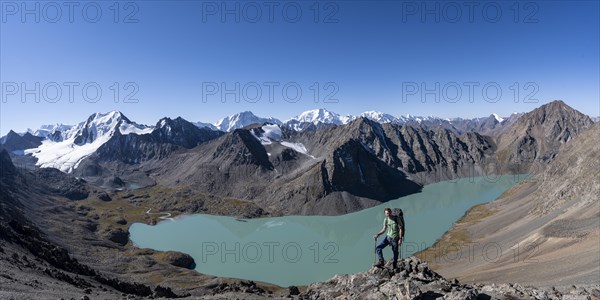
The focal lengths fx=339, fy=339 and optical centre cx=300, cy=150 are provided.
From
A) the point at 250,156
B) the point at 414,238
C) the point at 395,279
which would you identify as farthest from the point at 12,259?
the point at 250,156

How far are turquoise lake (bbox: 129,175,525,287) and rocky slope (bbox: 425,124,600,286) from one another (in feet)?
44.4

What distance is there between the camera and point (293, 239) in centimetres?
10388

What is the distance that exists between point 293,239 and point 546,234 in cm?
6506

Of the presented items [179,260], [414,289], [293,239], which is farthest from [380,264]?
[293,239]

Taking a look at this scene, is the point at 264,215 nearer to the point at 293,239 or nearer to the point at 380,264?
the point at 293,239

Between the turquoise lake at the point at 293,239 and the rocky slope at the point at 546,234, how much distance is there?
13.5 meters

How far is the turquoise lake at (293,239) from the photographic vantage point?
75.8 m

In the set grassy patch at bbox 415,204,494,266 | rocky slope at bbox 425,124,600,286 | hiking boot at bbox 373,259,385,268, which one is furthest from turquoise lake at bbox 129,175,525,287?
hiking boot at bbox 373,259,385,268

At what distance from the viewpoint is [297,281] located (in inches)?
2685

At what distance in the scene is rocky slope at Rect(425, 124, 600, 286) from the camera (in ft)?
135

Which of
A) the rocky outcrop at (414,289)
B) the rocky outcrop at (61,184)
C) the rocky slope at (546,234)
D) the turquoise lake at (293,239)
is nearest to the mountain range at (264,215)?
A: the rocky outcrop at (414,289)

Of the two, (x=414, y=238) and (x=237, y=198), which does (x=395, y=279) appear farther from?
(x=237, y=198)

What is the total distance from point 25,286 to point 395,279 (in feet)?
76.1

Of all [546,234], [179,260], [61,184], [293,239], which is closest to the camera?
[546,234]
